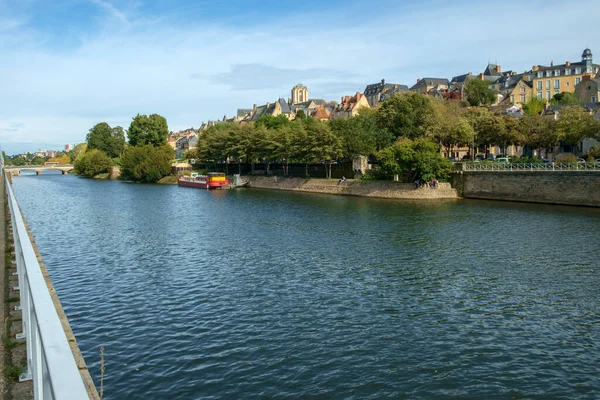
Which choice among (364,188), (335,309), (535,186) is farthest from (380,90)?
(335,309)

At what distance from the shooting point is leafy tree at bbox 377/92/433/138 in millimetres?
82312

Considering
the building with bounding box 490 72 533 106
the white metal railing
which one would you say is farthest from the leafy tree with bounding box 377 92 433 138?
the white metal railing

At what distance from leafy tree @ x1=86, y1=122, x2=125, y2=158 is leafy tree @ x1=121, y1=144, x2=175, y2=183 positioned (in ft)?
170

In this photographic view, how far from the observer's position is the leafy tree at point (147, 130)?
454 ft

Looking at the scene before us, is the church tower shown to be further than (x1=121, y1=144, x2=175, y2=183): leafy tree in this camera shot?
Yes

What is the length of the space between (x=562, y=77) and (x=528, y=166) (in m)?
76.9

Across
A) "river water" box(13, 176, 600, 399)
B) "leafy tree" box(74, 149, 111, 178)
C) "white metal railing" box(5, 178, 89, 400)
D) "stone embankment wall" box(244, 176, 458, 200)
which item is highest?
"leafy tree" box(74, 149, 111, 178)

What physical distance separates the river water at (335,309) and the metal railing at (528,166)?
18.4m

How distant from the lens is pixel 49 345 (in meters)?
4.05

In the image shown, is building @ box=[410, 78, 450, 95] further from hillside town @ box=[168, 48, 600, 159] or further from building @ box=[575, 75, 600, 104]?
building @ box=[575, 75, 600, 104]

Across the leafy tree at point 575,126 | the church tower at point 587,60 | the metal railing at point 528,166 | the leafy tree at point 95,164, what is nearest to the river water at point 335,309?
the metal railing at point 528,166

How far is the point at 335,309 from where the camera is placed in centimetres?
1844

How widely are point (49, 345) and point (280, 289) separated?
679 inches

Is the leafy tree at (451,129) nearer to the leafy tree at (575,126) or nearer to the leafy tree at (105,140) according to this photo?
the leafy tree at (575,126)
